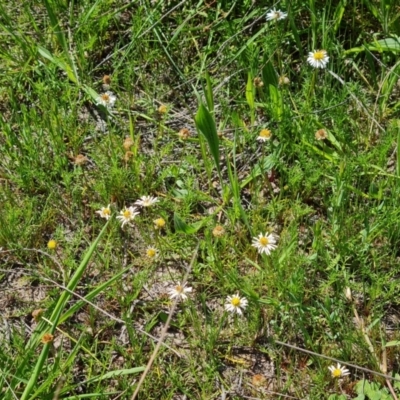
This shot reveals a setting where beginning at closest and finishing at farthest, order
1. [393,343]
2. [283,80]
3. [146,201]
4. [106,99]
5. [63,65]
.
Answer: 1. [393,343]
2. [146,201]
3. [283,80]
4. [106,99]
5. [63,65]

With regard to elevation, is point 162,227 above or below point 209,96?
below

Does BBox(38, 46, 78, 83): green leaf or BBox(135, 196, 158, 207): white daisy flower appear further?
BBox(38, 46, 78, 83): green leaf

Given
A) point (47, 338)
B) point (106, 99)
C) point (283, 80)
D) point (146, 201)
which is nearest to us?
point (47, 338)

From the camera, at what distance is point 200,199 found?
2281 mm

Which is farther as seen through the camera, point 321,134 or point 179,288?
point 321,134

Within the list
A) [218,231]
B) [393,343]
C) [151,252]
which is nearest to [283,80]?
[218,231]

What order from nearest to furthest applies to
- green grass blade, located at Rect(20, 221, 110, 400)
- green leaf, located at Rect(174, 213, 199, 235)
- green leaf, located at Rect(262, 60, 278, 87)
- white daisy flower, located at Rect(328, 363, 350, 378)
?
green grass blade, located at Rect(20, 221, 110, 400), white daisy flower, located at Rect(328, 363, 350, 378), green leaf, located at Rect(174, 213, 199, 235), green leaf, located at Rect(262, 60, 278, 87)

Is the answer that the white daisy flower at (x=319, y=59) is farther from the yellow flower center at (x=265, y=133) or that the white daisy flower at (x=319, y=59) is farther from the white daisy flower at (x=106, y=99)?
the white daisy flower at (x=106, y=99)

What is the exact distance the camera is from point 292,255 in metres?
2.06

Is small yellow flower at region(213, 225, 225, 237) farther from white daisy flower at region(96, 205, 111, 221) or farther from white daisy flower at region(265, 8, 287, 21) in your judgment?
white daisy flower at region(265, 8, 287, 21)

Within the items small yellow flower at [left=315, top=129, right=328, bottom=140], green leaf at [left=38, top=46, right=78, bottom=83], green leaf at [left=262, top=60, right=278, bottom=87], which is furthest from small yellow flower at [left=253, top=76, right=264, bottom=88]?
green leaf at [left=38, top=46, right=78, bottom=83]

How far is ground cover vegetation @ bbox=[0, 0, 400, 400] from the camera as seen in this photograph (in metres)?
1.98

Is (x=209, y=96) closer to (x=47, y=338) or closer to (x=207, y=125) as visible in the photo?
(x=207, y=125)

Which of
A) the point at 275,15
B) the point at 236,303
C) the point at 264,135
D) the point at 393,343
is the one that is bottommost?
the point at 393,343
